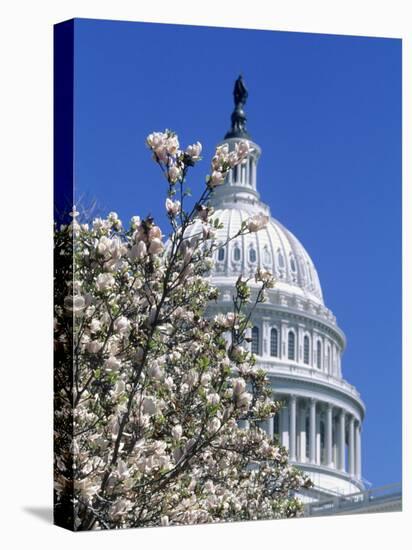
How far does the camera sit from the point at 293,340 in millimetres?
49531

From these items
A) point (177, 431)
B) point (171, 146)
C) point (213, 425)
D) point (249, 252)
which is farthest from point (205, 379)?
point (249, 252)

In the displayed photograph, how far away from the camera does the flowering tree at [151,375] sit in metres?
18.2

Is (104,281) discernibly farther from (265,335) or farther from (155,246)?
(265,335)

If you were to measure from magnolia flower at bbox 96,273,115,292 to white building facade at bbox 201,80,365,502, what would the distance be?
3.75 m

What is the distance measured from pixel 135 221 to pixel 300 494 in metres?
7.12

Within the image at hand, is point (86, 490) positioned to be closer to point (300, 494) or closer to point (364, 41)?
point (300, 494)

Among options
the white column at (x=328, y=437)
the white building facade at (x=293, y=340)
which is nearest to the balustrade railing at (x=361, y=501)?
the white building facade at (x=293, y=340)

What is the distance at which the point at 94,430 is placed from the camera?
Result: 1936cm

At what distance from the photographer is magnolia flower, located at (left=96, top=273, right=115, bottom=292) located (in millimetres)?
17703

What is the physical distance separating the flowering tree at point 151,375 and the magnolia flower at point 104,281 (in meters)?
0.02

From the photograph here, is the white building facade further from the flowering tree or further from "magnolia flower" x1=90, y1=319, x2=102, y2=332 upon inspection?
"magnolia flower" x1=90, y1=319, x2=102, y2=332

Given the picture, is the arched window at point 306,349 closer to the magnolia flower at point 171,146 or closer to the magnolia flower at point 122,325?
the magnolia flower at point 171,146

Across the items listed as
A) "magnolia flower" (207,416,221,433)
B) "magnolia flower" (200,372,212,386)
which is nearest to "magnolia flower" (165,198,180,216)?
"magnolia flower" (200,372,212,386)

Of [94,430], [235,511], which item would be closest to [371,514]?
[235,511]
